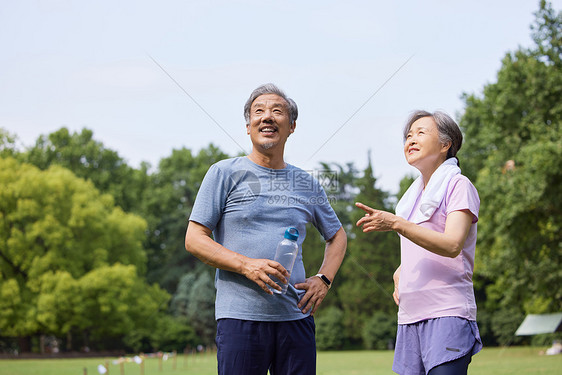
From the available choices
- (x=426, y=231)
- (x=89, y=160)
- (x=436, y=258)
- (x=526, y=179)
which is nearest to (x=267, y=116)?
(x=426, y=231)

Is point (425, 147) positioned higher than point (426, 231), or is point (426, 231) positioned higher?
point (425, 147)

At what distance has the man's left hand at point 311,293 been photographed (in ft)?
10.6

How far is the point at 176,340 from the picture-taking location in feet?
133

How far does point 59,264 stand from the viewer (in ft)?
113

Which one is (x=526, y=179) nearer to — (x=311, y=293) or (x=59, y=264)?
(x=311, y=293)

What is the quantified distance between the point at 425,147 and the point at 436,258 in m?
0.66

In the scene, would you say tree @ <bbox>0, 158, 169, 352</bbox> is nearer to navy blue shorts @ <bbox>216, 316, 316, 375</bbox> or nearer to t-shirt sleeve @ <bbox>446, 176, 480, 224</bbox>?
navy blue shorts @ <bbox>216, 316, 316, 375</bbox>

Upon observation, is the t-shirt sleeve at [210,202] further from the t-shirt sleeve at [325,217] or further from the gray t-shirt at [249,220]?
the t-shirt sleeve at [325,217]

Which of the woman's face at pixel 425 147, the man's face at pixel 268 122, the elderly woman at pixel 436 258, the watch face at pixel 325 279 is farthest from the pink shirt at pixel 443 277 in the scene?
the man's face at pixel 268 122

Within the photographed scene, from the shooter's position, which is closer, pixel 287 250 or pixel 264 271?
pixel 264 271

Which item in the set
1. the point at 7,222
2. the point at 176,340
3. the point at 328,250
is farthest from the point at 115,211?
the point at 328,250

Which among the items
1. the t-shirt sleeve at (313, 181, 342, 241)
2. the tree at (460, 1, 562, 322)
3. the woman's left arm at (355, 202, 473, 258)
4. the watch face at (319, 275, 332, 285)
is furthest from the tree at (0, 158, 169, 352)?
the woman's left arm at (355, 202, 473, 258)

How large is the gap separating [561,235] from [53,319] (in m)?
25.6

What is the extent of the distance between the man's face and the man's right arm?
0.65m
